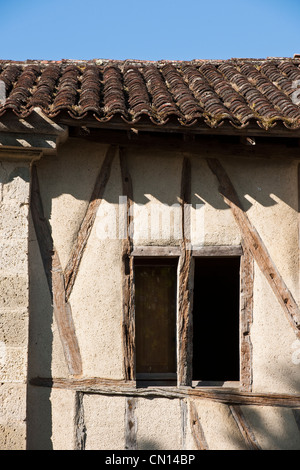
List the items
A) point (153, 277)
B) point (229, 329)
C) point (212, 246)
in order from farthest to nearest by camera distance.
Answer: point (229, 329) → point (153, 277) → point (212, 246)

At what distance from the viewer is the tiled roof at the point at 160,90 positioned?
567 centimetres

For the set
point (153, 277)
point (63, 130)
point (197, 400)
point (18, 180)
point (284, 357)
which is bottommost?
point (197, 400)

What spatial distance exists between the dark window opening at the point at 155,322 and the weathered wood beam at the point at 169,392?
468mm

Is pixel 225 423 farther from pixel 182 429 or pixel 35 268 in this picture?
pixel 35 268

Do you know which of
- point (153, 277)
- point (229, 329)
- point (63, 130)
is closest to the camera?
point (63, 130)

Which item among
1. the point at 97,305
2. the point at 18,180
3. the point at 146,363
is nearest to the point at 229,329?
the point at 146,363

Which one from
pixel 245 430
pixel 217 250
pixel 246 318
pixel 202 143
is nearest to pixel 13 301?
pixel 217 250

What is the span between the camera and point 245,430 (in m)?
5.81

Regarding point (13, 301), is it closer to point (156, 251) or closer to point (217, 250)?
point (156, 251)

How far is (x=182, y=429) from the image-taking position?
5.82m

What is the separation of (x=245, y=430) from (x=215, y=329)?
417 cm

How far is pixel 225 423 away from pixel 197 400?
0.34 m

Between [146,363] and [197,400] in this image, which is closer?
[197,400]

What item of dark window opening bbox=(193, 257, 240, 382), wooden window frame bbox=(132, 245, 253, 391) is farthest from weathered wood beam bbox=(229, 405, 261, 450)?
dark window opening bbox=(193, 257, 240, 382)
